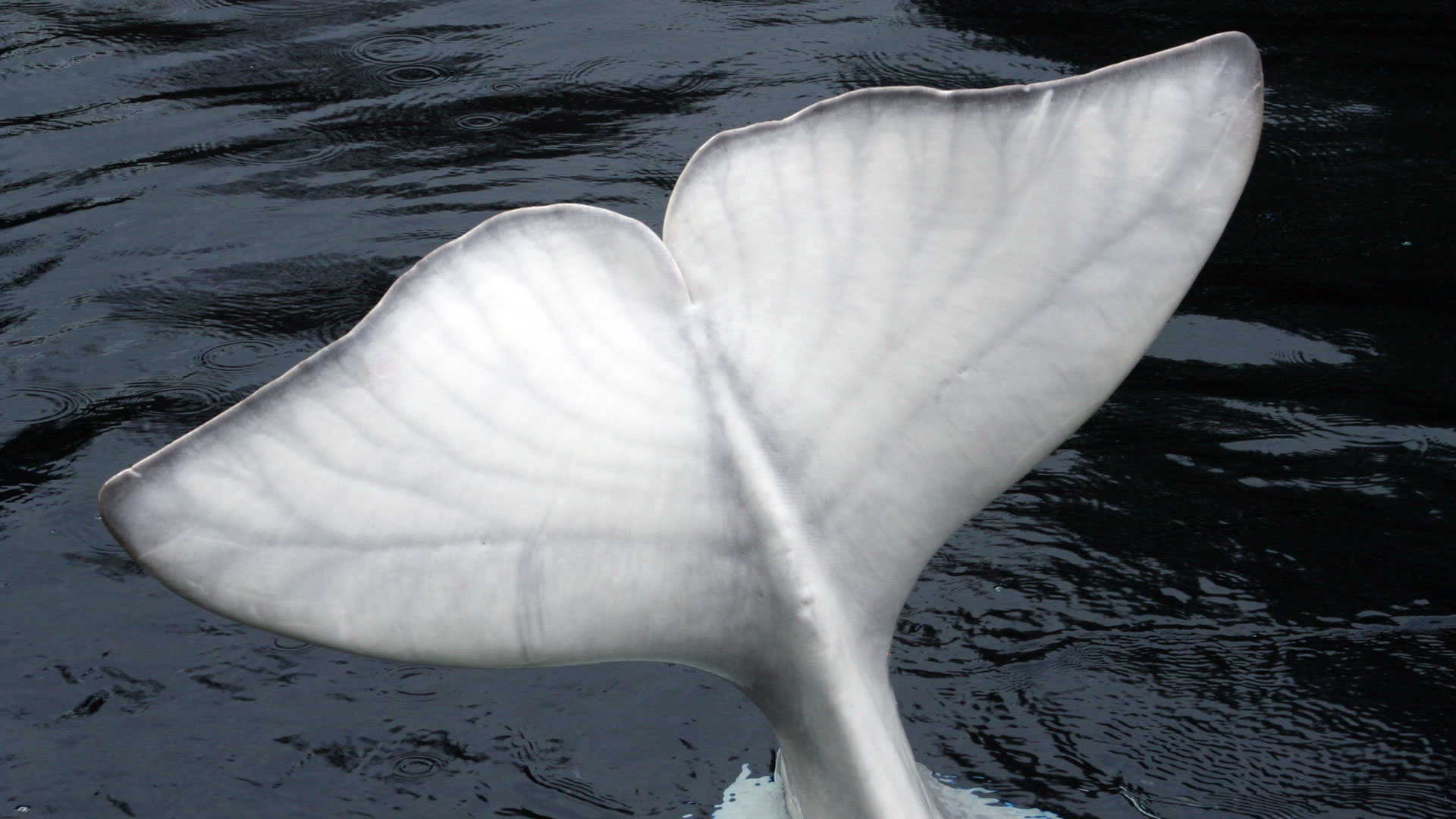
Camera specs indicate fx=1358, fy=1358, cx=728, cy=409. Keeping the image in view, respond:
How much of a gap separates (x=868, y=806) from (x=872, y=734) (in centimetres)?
9

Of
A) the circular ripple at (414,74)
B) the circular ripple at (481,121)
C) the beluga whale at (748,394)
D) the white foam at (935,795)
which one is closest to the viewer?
the beluga whale at (748,394)

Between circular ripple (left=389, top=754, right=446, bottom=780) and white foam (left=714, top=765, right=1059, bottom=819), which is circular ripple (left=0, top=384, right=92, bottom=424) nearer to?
circular ripple (left=389, top=754, right=446, bottom=780)

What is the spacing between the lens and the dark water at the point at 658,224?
2320 mm

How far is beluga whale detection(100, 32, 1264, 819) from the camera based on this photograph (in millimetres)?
1520

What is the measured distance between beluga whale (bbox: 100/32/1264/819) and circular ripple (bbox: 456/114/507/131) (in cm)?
319

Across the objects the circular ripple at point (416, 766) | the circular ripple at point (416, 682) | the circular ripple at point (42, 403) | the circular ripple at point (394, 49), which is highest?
the circular ripple at point (394, 49)

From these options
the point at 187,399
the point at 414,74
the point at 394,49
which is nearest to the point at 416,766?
the point at 187,399

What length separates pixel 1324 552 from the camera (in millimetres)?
2689

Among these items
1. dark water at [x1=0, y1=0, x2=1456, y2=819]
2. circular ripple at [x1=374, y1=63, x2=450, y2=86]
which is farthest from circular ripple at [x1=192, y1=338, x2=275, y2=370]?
circular ripple at [x1=374, y1=63, x2=450, y2=86]

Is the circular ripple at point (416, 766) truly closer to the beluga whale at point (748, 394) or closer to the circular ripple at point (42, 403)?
the beluga whale at point (748, 394)

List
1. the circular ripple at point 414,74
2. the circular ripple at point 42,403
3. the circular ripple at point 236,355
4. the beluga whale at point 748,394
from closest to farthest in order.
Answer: the beluga whale at point 748,394
the circular ripple at point 42,403
the circular ripple at point 236,355
the circular ripple at point 414,74

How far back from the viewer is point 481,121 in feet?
15.4

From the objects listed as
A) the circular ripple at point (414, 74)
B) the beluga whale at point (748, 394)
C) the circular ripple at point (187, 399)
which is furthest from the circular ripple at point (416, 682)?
the circular ripple at point (414, 74)

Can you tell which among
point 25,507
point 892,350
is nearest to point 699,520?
point 892,350
